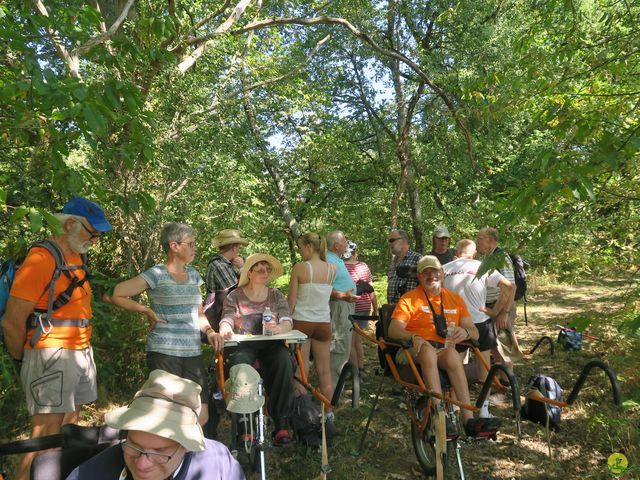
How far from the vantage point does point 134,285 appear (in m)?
3.30

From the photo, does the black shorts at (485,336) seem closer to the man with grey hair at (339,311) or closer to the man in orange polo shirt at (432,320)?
the man in orange polo shirt at (432,320)

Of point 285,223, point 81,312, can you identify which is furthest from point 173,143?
point 285,223

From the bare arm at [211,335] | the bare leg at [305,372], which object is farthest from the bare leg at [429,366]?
the bare arm at [211,335]

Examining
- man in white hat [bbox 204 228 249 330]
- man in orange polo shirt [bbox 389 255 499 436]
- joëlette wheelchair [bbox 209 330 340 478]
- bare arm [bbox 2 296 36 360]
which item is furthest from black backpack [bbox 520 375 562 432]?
bare arm [bbox 2 296 36 360]

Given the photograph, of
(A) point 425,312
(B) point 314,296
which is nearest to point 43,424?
(B) point 314,296

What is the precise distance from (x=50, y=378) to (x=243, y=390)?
124 centimetres

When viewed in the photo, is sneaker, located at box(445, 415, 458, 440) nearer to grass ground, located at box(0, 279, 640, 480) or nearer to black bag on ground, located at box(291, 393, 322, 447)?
grass ground, located at box(0, 279, 640, 480)

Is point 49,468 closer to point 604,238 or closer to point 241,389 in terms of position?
point 241,389

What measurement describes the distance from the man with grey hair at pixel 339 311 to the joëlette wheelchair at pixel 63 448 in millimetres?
3538

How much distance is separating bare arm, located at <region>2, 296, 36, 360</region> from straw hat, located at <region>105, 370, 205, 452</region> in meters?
1.10

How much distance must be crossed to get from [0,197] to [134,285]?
138cm

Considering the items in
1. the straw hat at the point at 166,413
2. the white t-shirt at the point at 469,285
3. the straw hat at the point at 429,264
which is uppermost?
the straw hat at the point at 429,264

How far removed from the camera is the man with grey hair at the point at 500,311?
5.06 meters

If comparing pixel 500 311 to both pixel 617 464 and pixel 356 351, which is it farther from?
pixel 617 464
